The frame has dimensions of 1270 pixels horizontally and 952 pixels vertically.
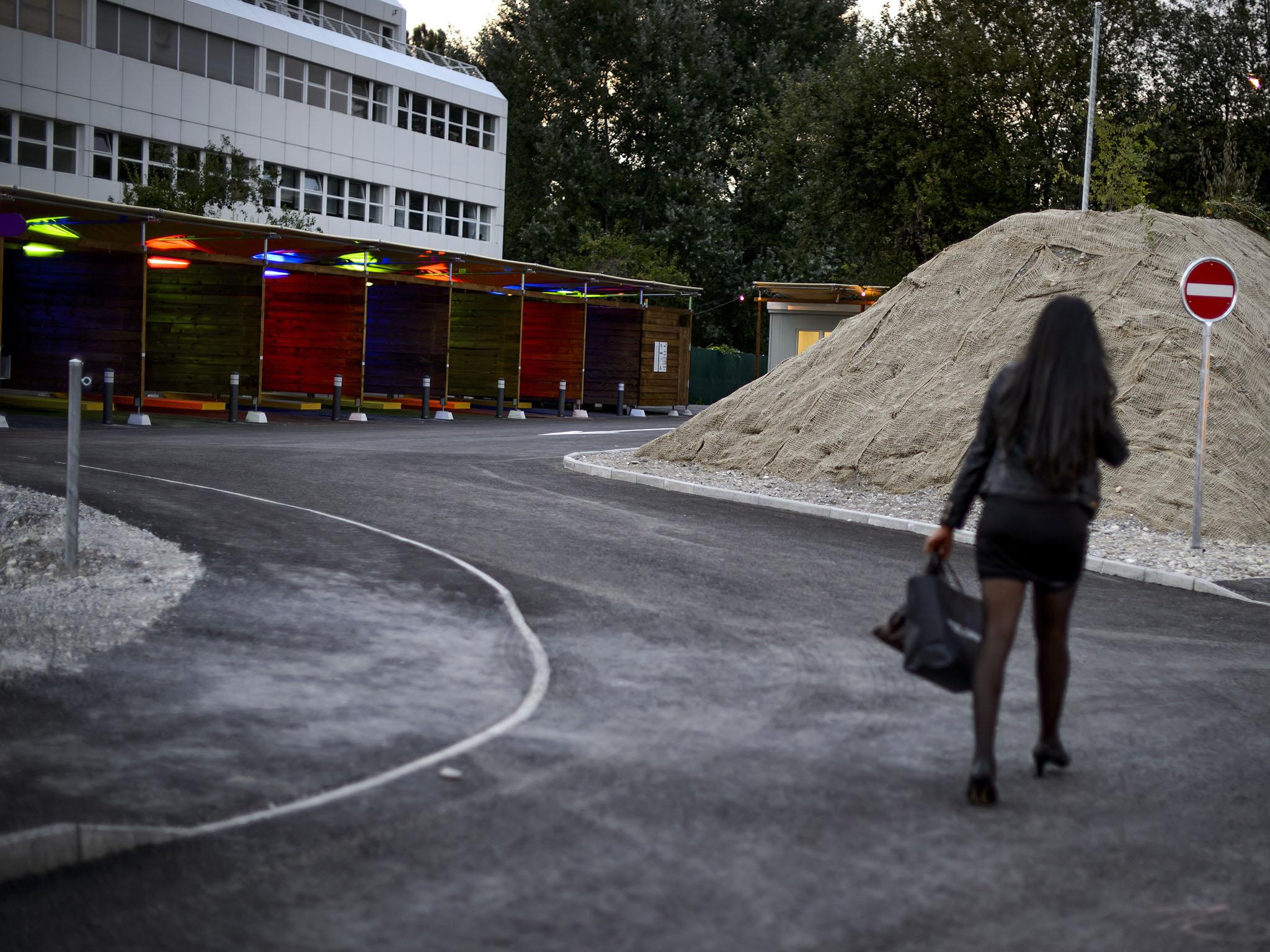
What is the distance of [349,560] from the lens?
979 centimetres

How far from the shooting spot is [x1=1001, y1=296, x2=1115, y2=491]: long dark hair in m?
4.66

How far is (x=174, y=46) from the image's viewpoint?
4419 cm

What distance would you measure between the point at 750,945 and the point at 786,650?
3.88 metres

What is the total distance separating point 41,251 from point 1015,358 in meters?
17.7

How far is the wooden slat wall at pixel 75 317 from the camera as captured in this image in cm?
2448

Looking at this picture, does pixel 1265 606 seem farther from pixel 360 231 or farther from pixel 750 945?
pixel 360 231

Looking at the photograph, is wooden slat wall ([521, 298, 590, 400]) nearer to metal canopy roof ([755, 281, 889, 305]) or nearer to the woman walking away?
metal canopy roof ([755, 281, 889, 305])

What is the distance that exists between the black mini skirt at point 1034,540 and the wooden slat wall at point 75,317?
22.2 metres

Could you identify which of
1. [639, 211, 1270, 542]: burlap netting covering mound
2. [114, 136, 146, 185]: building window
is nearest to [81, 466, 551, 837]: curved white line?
[639, 211, 1270, 542]: burlap netting covering mound

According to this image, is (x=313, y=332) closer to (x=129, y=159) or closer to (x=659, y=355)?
(x=659, y=355)

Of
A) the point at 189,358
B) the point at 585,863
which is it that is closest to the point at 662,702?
the point at 585,863

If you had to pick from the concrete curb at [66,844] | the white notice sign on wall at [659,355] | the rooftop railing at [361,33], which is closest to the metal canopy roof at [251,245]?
the white notice sign on wall at [659,355]

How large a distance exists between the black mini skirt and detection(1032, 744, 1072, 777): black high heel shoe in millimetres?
685

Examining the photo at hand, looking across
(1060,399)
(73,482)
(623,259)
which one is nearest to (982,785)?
(1060,399)
